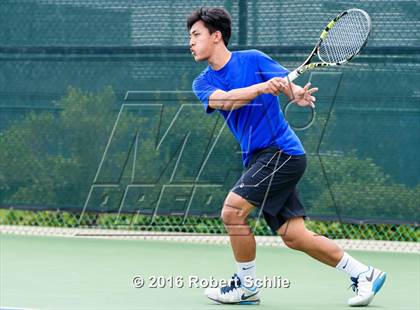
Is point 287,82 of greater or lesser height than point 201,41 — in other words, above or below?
below

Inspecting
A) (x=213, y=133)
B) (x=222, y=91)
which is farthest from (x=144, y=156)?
(x=222, y=91)

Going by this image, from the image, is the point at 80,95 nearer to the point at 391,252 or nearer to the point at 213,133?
the point at 213,133

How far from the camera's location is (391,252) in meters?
7.41

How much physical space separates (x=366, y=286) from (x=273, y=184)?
63 cm

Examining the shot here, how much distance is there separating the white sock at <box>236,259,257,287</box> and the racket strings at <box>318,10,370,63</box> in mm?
1136

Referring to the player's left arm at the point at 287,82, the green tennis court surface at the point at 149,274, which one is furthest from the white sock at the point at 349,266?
the player's left arm at the point at 287,82

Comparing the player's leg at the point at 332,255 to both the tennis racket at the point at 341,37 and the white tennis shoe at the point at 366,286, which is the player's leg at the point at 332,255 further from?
the tennis racket at the point at 341,37

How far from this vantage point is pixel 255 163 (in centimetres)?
513

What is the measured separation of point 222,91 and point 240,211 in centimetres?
56

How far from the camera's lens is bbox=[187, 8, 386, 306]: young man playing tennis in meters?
5.05

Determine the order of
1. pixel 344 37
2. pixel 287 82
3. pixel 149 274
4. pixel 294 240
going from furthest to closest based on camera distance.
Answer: pixel 149 274 → pixel 344 37 → pixel 294 240 → pixel 287 82

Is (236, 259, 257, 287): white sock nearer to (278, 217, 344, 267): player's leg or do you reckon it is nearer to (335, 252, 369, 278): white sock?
(278, 217, 344, 267): player's leg

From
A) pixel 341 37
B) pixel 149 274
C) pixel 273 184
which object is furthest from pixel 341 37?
pixel 149 274

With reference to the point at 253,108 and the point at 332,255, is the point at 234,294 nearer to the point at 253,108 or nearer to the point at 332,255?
the point at 332,255
